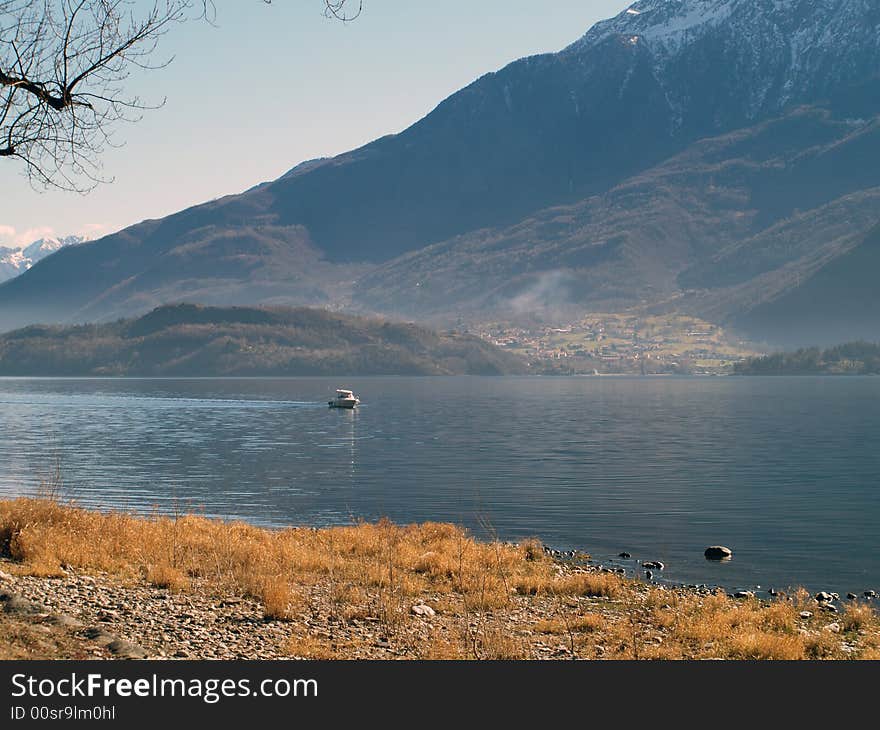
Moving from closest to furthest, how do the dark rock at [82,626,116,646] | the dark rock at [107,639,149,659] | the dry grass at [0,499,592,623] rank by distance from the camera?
the dark rock at [107,639,149,659]
the dark rock at [82,626,116,646]
the dry grass at [0,499,592,623]

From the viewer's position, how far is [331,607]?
22219 millimetres

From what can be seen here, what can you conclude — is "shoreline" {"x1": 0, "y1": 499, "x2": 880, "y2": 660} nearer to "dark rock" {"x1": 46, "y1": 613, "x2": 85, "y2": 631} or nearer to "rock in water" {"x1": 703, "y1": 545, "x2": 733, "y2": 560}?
"dark rock" {"x1": 46, "y1": 613, "x2": 85, "y2": 631}

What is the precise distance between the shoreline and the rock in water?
9.11 meters

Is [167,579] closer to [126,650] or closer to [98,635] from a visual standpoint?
[98,635]

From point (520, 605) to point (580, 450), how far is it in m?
75.4

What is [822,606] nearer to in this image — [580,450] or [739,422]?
[580,450]

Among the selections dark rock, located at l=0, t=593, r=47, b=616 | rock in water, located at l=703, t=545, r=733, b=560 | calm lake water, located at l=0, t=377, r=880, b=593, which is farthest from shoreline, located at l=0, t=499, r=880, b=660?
calm lake water, located at l=0, t=377, r=880, b=593

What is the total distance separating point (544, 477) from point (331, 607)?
182 ft

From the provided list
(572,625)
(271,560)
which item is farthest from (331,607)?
(271,560)

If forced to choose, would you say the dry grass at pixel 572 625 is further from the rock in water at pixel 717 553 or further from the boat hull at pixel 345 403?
the boat hull at pixel 345 403

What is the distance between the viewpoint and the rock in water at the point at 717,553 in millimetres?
41125

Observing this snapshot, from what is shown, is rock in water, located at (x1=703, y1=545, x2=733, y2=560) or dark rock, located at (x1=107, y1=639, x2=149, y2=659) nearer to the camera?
dark rock, located at (x1=107, y1=639, x2=149, y2=659)

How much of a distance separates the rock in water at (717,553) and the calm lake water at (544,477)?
549 mm

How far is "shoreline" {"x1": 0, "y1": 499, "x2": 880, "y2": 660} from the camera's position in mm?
17359
